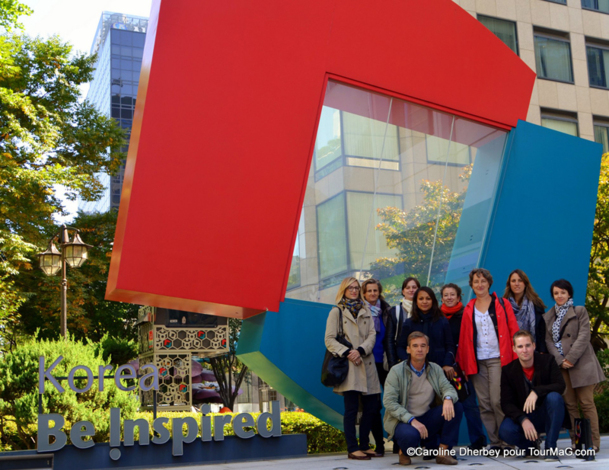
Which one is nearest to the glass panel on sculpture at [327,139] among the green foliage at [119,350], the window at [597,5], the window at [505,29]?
the green foliage at [119,350]

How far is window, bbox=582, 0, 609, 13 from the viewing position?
2625 centimetres

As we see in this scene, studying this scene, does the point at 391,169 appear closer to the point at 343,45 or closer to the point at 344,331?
the point at 343,45

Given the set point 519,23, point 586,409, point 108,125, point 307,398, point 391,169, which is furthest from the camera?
point 519,23

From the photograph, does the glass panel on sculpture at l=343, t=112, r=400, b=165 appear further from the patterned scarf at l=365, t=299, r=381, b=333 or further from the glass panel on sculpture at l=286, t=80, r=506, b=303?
the patterned scarf at l=365, t=299, r=381, b=333

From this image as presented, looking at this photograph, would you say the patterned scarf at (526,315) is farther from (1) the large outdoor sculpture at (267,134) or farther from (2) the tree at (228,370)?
(2) the tree at (228,370)

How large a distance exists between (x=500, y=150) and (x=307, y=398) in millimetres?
4927

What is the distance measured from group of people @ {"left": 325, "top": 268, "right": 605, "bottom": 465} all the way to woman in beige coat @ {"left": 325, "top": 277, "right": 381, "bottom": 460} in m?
0.01

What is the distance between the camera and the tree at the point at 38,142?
17594mm

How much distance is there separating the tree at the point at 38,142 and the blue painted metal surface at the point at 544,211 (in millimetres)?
13311

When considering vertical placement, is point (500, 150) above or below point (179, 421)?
above

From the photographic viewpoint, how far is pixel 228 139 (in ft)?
24.2

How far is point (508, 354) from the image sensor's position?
6574mm

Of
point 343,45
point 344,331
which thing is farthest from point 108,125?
point 344,331

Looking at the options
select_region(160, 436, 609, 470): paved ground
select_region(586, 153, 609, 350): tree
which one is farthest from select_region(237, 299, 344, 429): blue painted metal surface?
select_region(586, 153, 609, 350): tree
